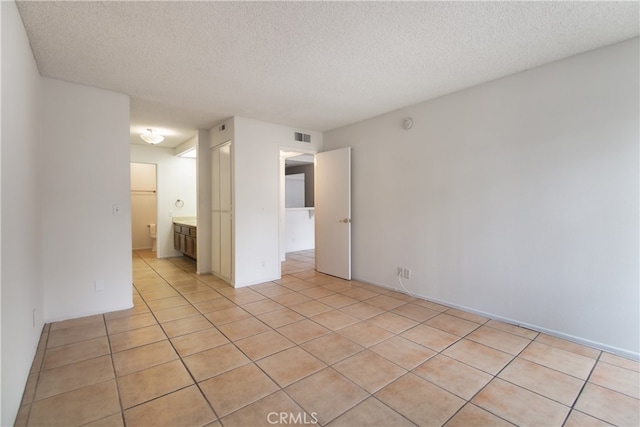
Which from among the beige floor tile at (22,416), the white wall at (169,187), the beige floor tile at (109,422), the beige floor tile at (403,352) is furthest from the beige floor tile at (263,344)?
the white wall at (169,187)

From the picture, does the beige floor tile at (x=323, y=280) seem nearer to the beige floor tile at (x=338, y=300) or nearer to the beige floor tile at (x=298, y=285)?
the beige floor tile at (x=298, y=285)

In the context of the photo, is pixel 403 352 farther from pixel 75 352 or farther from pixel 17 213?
pixel 17 213

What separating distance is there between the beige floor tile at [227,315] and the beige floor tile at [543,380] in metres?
2.43

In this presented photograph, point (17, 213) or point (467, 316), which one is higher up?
point (17, 213)

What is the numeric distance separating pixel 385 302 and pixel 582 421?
2.09m

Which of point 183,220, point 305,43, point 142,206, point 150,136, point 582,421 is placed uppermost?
point 305,43

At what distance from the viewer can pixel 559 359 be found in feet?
7.54

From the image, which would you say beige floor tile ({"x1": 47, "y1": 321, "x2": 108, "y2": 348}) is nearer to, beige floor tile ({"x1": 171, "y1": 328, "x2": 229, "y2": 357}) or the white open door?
beige floor tile ({"x1": 171, "y1": 328, "x2": 229, "y2": 357})

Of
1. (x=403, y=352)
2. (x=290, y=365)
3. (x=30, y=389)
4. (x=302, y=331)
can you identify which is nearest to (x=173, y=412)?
(x=290, y=365)

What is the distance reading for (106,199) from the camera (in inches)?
127

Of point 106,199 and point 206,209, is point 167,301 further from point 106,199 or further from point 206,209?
point 206,209

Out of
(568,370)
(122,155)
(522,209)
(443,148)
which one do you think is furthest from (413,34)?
(122,155)

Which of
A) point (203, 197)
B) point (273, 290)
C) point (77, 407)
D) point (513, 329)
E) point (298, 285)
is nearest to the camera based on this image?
point (77, 407)

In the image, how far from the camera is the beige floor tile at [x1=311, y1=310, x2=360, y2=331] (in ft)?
9.66
